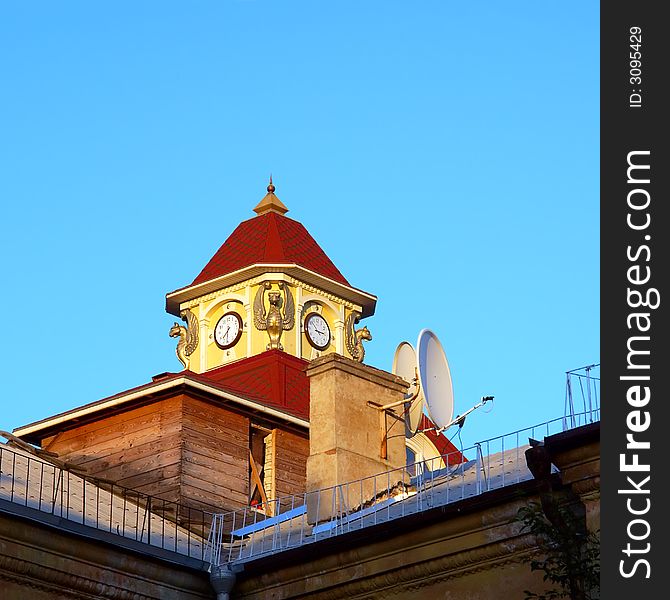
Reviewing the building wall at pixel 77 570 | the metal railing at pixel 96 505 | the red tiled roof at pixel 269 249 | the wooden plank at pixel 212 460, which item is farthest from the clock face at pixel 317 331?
the building wall at pixel 77 570

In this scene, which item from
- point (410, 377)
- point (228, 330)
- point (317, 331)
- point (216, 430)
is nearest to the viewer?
point (410, 377)

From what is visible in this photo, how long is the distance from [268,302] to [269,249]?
1804 millimetres

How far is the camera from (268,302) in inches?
1751

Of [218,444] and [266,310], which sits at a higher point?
[266,310]

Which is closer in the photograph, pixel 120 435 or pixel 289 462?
pixel 120 435

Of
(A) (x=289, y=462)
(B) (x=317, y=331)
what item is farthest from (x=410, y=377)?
(B) (x=317, y=331)

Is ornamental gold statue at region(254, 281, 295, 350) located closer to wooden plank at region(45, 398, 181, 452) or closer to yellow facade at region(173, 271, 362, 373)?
yellow facade at region(173, 271, 362, 373)

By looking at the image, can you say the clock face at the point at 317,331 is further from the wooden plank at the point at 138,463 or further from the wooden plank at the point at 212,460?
the wooden plank at the point at 138,463

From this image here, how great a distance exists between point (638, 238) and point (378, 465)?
11.6 m

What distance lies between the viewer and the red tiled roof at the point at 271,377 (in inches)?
1658

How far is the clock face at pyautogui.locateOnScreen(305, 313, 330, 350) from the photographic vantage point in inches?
1769

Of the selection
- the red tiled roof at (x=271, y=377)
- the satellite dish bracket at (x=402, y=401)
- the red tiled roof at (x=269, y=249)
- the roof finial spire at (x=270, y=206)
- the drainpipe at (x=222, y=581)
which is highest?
the roof finial spire at (x=270, y=206)

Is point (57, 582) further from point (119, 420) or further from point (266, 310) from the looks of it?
point (266, 310)

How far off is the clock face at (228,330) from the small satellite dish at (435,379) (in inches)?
699
